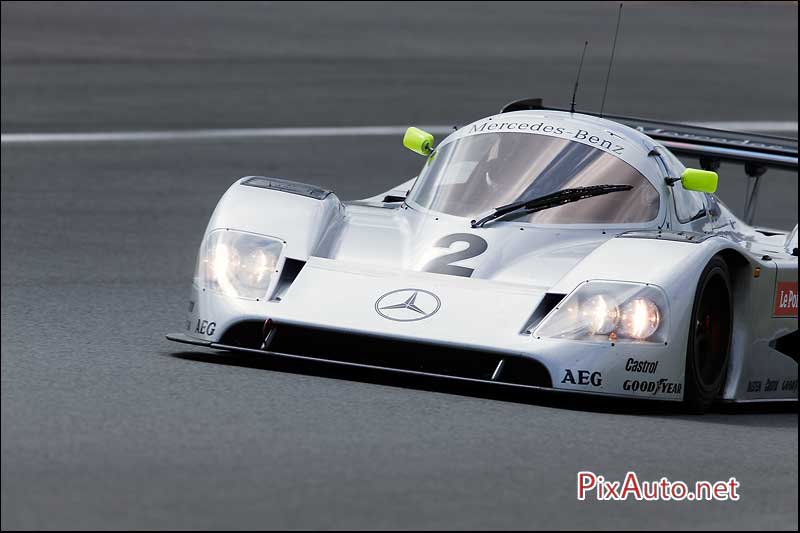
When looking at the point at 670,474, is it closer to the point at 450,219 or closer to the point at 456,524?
the point at 456,524

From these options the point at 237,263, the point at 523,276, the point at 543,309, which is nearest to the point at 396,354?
the point at 543,309

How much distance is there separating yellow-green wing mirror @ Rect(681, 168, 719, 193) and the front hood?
1.98 ft

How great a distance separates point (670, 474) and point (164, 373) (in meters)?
2.17

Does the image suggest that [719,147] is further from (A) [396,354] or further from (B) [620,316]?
(A) [396,354]

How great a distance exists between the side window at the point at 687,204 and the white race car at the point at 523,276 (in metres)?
0.01

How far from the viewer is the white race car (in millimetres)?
6238

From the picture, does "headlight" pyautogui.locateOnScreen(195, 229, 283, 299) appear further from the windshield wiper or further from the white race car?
the windshield wiper

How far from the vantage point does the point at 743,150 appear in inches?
348

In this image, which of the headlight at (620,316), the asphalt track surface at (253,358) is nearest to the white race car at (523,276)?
the headlight at (620,316)

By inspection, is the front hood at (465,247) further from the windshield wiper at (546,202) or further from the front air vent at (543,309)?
the front air vent at (543,309)

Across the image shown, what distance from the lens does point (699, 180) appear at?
7.55 metres

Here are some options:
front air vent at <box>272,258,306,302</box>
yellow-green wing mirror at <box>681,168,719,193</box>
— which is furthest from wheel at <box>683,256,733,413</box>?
front air vent at <box>272,258,306,302</box>

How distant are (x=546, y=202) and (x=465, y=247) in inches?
22.0

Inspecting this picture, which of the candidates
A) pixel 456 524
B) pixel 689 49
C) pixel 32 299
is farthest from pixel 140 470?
pixel 689 49
